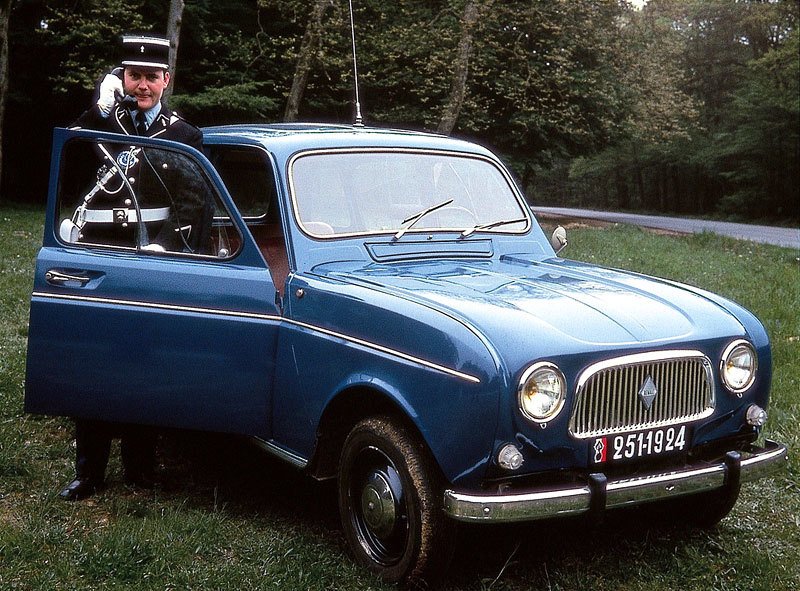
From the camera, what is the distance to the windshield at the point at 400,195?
461 cm

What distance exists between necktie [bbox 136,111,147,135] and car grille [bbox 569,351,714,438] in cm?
257

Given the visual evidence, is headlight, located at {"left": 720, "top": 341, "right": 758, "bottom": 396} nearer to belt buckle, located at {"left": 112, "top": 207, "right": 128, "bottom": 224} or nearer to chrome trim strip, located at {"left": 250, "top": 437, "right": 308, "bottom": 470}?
chrome trim strip, located at {"left": 250, "top": 437, "right": 308, "bottom": 470}

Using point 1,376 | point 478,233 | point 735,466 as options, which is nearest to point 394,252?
point 478,233

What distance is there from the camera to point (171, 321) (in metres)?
4.25

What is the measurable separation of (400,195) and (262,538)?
1.78 m

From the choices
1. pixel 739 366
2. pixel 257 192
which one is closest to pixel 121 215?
pixel 257 192

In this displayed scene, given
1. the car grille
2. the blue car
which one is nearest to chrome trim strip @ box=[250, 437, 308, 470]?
the blue car

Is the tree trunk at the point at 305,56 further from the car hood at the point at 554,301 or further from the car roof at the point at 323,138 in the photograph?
Result: the car hood at the point at 554,301

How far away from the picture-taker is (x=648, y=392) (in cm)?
366

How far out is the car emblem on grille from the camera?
364 cm

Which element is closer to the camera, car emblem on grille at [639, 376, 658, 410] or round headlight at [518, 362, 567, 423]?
round headlight at [518, 362, 567, 423]

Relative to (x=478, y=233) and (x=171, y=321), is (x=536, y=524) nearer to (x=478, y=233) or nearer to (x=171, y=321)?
(x=478, y=233)

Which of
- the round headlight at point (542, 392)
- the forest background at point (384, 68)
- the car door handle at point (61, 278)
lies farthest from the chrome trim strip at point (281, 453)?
the forest background at point (384, 68)

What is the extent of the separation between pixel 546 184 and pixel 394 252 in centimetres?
7243
